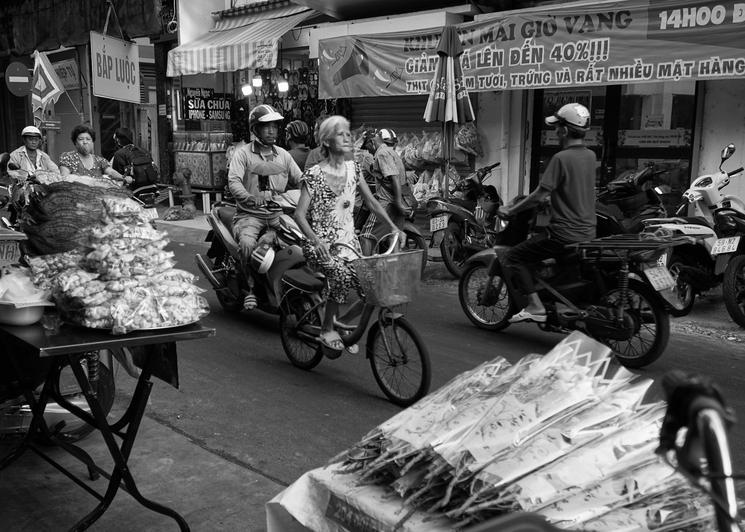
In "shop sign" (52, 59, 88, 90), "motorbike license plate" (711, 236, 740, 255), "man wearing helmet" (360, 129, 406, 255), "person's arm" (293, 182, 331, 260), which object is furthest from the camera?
"shop sign" (52, 59, 88, 90)

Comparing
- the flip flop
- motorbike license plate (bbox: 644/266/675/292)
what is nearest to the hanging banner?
motorbike license plate (bbox: 644/266/675/292)

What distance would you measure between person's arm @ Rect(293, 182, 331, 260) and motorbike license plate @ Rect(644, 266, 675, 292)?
254 cm

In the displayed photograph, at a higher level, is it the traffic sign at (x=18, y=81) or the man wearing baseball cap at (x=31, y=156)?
the traffic sign at (x=18, y=81)

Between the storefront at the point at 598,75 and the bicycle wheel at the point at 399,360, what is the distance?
17.4ft

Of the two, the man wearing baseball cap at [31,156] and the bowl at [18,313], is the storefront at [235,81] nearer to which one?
the man wearing baseball cap at [31,156]

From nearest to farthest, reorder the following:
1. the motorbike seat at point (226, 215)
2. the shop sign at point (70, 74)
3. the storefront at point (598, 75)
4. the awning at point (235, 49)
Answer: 1. the motorbike seat at point (226, 215)
2. the storefront at point (598, 75)
3. the awning at point (235, 49)
4. the shop sign at point (70, 74)

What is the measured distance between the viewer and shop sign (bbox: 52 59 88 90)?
2220cm

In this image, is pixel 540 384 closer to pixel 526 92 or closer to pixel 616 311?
pixel 616 311

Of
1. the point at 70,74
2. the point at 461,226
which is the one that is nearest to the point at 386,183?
the point at 461,226

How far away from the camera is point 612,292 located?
6180mm

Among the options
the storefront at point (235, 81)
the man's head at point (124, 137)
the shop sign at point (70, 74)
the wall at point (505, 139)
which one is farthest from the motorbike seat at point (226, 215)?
the shop sign at point (70, 74)

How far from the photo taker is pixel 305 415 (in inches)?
203

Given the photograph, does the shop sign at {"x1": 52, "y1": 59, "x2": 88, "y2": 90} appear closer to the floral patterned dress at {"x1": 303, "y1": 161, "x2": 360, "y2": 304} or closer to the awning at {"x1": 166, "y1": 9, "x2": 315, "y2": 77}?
the awning at {"x1": 166, "y1": 9, "x2": 315, "y2": 77}

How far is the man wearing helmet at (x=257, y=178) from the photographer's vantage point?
281 inches
